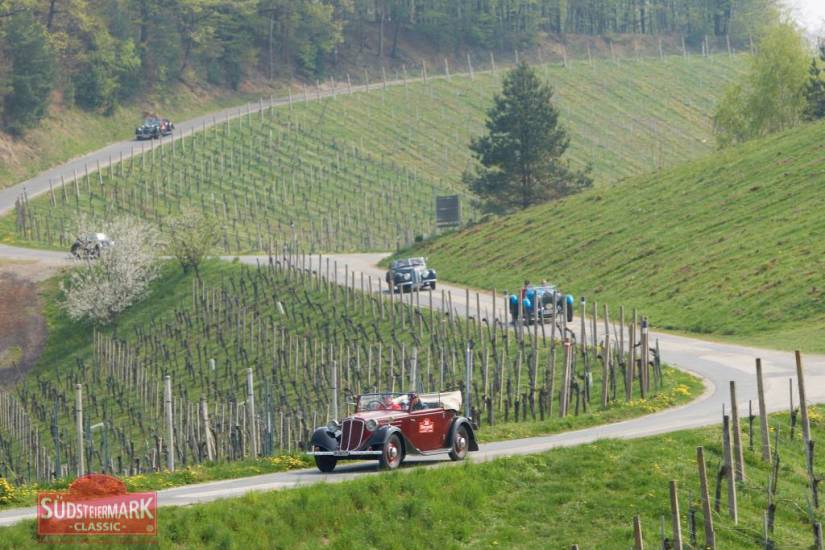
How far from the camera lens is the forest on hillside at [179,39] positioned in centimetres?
13762

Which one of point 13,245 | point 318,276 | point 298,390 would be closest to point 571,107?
point 13,245

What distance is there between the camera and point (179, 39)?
16025cm

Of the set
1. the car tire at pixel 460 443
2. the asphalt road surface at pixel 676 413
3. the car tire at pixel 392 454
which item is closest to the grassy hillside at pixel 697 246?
the asphalt road surface at pixel 676 413

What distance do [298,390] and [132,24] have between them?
106751 millimetres

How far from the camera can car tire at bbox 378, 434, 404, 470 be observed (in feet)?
108

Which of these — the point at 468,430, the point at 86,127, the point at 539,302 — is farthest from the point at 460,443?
the point at 86,127

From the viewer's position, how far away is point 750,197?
8769 cm

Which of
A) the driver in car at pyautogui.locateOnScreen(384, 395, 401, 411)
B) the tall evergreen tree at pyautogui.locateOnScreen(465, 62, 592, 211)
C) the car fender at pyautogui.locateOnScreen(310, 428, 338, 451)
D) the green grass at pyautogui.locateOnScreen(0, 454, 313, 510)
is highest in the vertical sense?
the tall evergreen tree at pyautogui.locateOnScreen(465, 62, 592, 211)

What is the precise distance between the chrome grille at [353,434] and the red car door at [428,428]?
38.2 inches

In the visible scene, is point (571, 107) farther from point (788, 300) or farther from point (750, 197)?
point (788, 300)

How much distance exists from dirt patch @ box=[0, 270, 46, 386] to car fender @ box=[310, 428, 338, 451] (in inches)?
2007

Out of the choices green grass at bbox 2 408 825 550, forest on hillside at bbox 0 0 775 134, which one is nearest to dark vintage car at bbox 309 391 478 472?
green grass at bbox 2 408 825 550

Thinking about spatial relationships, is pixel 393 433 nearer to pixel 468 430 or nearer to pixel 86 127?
pixel 468 430

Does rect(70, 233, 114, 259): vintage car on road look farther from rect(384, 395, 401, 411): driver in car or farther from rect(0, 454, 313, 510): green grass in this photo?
rect(384, 395, 401, 411): driver in car
